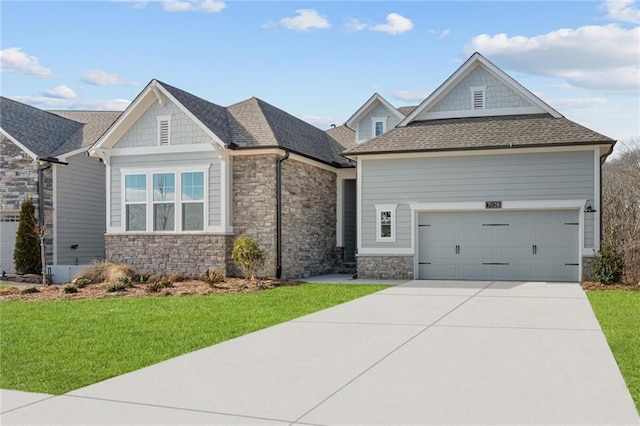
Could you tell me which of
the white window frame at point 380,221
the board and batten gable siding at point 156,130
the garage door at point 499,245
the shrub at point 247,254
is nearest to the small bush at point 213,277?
the shrub at point 247,254

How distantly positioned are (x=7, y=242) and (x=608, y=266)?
63.1 feet

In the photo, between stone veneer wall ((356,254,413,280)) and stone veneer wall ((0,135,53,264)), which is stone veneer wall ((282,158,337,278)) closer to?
stone veneer wall ((356,254,413,280))

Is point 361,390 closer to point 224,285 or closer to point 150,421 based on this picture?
point 150,421

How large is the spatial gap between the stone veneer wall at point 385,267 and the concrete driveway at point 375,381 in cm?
828

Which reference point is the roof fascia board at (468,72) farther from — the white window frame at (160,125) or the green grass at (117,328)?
the white window frame at (160,125)

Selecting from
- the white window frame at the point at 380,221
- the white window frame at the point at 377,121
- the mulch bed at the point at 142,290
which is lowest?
the mulch bed at the point at 142,290

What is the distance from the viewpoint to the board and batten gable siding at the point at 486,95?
19.4 meters

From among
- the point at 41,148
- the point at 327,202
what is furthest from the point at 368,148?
the point at 41,148

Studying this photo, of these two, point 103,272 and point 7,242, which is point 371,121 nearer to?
point 103,272

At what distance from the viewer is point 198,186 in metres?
19.0

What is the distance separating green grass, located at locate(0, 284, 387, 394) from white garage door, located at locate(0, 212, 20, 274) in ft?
28.2

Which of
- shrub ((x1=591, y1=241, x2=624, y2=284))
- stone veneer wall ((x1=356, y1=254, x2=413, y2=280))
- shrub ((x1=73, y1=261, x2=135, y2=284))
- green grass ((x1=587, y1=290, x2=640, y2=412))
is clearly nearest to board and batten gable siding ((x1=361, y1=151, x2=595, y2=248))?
stone veneer wall ((x1=356, y1=254, x2=413, y2=280))

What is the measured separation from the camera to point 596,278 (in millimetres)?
16516

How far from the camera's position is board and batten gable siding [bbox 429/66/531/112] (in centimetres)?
1944
